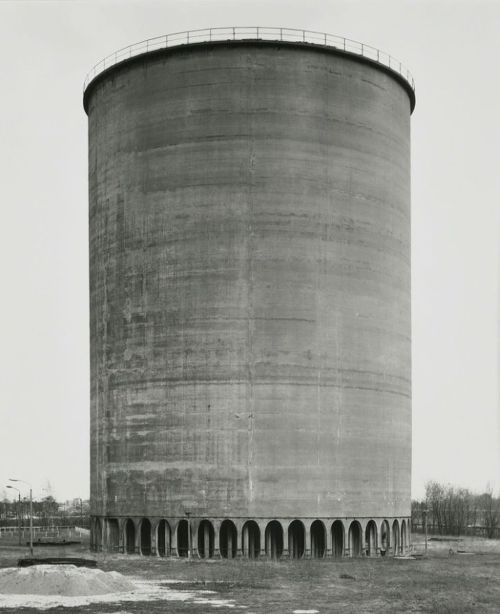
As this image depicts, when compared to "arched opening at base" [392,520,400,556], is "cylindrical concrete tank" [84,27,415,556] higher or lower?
higher

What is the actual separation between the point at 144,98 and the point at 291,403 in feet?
50.2

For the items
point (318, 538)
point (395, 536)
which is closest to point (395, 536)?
point (395, 536)

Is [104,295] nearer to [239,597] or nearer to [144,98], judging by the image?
[144,98]

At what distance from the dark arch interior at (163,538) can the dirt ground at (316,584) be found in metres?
1.04

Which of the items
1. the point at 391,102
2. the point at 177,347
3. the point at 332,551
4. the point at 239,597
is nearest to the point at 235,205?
the point at 177,347

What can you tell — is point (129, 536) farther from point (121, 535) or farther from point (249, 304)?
point (249, 304)

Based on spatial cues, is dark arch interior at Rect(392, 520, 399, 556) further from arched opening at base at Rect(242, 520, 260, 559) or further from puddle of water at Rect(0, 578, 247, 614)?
puddle of water at Rect(0, 578, 247, 614)

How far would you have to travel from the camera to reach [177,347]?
138 feet

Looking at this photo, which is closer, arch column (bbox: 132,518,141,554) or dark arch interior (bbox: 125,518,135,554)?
arch column (bbox: 132,518,141,554)

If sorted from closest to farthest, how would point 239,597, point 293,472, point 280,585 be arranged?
point 239,597 < point 280,585 < point 293,472

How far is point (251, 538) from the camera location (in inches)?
1614

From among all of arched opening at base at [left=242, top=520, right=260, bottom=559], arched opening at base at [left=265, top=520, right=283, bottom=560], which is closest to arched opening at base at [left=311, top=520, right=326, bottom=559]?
arched opening at base at [left=265, top=520, right=283, bottom=560]

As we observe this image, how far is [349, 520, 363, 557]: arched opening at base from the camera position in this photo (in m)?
41.9

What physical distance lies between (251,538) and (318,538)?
293 centimetres
